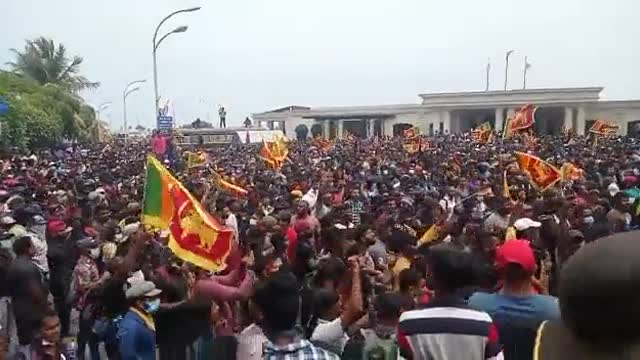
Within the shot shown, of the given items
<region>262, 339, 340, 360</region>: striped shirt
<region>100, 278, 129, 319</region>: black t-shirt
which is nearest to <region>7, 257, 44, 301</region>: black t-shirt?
<region>100, 278, 129, 319</region>: black t-shirt

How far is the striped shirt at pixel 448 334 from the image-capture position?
275cm

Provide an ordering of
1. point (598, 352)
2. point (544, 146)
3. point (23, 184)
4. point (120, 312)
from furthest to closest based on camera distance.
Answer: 1. point (544, 146)
2. point (23, 184)
3. point (120, 312)
4. point (598, 352)

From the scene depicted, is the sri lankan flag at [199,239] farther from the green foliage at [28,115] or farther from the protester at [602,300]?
the green foliage at [28,115]

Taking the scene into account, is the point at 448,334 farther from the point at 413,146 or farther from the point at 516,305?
the point at 413,146

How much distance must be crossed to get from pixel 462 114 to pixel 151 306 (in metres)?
50.5

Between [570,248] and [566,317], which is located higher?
[566,317]

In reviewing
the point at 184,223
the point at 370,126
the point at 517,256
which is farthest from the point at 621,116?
the point at 517,256

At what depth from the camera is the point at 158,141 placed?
75.9 feet

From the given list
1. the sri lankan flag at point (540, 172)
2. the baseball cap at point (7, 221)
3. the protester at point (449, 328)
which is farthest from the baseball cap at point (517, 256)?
the sri lankan flag at point (540, 172)

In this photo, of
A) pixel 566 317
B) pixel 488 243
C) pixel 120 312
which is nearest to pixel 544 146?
pixel 488 243

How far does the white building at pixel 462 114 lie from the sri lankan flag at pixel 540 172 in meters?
34.3

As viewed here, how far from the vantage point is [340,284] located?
493 cm

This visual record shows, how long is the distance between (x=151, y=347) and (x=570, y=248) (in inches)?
131

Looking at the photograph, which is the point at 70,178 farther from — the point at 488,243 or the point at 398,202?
the point at 488,243
